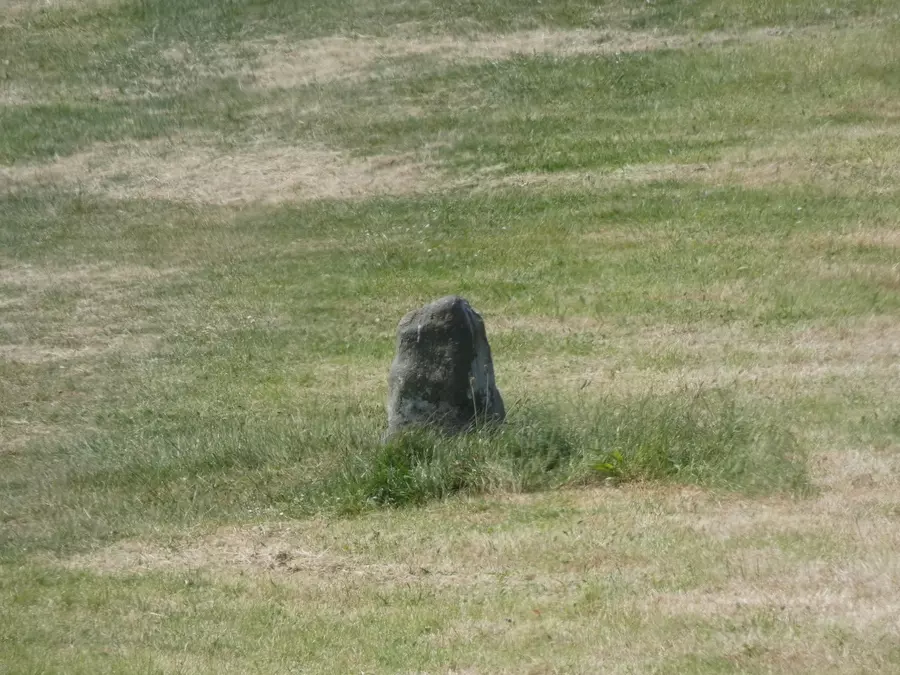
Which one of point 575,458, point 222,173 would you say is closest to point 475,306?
point 575,458

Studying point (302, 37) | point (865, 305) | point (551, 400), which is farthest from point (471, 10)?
point (551, 400)

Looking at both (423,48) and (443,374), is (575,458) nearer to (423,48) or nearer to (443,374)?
(443,374)

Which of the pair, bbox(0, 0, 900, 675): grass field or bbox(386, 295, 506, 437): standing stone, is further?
bbox(386, 295, 506, 437): standing stone

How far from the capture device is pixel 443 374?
34.3 ft

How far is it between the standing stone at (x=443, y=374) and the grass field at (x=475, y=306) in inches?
16.1

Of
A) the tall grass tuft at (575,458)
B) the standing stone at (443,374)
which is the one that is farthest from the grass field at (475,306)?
the standing stone at (443,374)

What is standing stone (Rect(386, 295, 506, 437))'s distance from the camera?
1044 cm

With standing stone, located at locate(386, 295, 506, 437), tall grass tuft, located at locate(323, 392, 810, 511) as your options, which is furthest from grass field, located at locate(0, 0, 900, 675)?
standing stone, located at locate(386, 295, 506, 437)

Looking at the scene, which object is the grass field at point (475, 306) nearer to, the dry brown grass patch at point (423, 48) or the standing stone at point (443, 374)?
the dry brown grass patch at point (423, 48)

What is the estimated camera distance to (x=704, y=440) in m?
9.85

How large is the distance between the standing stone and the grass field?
1.34 ft

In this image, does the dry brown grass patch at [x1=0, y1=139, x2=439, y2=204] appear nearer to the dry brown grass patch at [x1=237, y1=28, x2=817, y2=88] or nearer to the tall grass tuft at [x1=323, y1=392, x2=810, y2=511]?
the dry brown grass patch at [x1=237, y1=28, x2=817, y2=88]

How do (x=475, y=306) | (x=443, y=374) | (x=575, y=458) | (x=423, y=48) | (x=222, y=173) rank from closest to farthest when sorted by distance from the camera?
1. (x=575, y=458)
2. (x=443, y=374)
3. (x=475, y=306)
4. (x=222, y=173)
5. (x=423, y=48)

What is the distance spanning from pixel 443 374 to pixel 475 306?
5.74 meters
